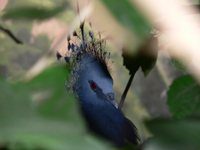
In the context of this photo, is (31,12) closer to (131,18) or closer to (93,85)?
(131,18)

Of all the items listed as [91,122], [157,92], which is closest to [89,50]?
[91,122]

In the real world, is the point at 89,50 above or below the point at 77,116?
below

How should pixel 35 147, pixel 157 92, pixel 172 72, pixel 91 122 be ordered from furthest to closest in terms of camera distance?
pixel 157 92 → pixel 172 72 → pixel 91 122 → pixel 35 147

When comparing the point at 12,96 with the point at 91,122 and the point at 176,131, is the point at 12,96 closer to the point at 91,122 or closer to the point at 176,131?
the point at 176,131

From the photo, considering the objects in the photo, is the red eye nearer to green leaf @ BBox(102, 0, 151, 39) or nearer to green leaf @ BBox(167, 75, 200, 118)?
green leaf @ BBox(167, 75, 200, 118)

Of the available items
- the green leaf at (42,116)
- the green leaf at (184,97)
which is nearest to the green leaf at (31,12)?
the green leaf at (42,116)

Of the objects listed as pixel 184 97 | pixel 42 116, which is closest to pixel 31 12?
pixel 42 116

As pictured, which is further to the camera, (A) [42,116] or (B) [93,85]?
(B) [93,85]

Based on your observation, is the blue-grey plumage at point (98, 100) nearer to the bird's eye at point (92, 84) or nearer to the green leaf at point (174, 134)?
the bird's eye at point (92, 84)
